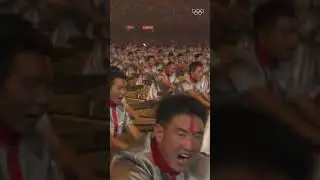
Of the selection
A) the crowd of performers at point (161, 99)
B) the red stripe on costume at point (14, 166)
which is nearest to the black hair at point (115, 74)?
the crowd of performers at point (161, 99)

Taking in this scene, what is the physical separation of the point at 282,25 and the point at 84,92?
0.67 meters

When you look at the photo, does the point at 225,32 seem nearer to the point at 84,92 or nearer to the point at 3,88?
the point at 84,92

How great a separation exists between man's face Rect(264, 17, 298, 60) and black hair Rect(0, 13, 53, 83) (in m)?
0.71

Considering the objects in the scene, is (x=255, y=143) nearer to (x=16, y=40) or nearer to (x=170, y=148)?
(x=170, y=148)

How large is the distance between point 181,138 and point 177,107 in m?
0.10

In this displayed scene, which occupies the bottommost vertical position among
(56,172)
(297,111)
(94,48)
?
(56,172)

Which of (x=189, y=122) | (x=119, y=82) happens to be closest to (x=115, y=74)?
(x=119, y=82)

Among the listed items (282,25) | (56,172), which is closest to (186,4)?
(282,25)

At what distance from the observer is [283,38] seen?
8.46 ft

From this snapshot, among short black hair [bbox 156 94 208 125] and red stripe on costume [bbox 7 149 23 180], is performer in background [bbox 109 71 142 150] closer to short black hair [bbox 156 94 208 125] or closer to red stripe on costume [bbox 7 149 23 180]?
short black hair [bbox 156 94 208 125]

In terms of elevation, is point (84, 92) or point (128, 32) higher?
point (128, 32)

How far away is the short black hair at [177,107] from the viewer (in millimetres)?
2568

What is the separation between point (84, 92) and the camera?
256cm

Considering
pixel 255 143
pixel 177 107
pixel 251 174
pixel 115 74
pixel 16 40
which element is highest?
pixel 16 40
